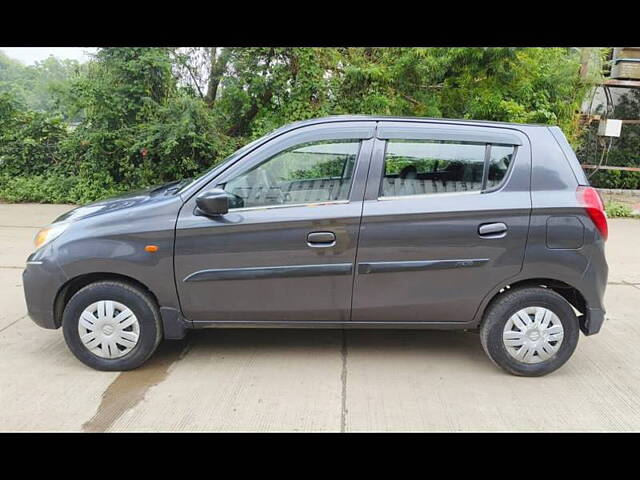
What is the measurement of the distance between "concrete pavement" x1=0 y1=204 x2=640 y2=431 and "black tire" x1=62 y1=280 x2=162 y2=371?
0.11m

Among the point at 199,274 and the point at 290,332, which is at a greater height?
the point at 199,274

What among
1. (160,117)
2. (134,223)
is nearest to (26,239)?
(160,117)

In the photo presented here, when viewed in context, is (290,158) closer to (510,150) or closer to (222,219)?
(222,219)

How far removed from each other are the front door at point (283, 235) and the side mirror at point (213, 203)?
7cm

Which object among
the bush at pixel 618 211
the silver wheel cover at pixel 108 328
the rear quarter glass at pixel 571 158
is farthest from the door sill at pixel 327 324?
the bush at pixel 618 211

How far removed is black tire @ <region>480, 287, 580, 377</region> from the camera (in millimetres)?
3434

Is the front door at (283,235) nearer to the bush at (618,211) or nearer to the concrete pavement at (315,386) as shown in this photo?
the concrete pavement at (315,386)

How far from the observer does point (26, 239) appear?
7.36 metres

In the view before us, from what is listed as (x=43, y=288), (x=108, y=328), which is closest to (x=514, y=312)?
(x=108, y=328)

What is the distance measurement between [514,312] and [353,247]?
1.23 metres

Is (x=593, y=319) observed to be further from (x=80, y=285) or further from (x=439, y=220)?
(x=80, y=285)

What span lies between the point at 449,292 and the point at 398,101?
6472 mm

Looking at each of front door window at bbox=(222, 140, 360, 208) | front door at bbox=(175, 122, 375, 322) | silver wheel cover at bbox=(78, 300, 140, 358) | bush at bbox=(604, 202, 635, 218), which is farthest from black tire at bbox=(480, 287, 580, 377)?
bush at bbox=(604, 202, 635, 218)

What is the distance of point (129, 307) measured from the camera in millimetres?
3424
